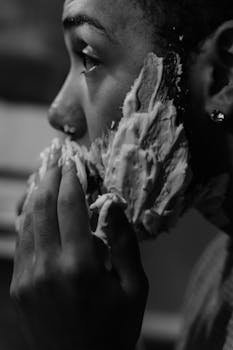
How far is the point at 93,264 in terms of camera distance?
0.92 meters

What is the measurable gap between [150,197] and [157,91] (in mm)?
153

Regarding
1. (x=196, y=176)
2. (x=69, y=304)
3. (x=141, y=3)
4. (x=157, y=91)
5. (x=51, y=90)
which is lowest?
(x=51, y=90)

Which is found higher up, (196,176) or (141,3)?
(141,3)

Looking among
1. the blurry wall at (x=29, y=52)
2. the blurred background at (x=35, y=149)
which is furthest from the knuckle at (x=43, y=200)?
the blurry wall at (x=29, y=52)

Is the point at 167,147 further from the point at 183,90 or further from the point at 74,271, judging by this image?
the point at 74,271

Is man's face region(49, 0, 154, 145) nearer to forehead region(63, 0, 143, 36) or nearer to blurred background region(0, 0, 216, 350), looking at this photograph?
forehead region(63, 0, 143, 36)

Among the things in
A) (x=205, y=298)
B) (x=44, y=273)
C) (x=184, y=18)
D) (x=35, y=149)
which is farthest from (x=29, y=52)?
(x=44, y=273)

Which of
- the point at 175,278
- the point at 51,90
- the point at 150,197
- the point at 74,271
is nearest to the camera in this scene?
the point at 74,271

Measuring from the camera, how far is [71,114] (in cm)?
106

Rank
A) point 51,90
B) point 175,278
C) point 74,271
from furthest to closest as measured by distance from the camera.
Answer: point 51,90 → point 175,278 → point 74,271

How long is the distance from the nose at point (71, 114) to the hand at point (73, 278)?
4.1 inches

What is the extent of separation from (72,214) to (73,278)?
0.09 metres

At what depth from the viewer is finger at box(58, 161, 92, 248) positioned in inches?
36.7

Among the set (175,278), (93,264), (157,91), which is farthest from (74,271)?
(175,278)
